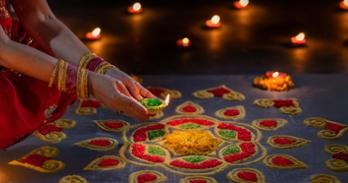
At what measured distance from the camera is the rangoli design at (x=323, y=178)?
2.60 metres

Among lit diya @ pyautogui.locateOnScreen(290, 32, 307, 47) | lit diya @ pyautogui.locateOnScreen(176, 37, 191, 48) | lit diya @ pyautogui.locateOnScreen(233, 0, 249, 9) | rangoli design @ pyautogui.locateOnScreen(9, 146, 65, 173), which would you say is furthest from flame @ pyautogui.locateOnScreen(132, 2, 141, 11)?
rangoli design @ pyautogui.locateOnScreen(9, 146, 65, 173)

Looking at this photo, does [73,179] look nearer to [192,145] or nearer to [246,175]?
[192,145]

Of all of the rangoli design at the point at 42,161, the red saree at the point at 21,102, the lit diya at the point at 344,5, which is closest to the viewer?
the red saree at the point at 21,102

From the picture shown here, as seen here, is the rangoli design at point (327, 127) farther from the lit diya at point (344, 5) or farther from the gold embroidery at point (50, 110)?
the lit diya at point (344, 5)

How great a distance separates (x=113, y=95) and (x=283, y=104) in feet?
4.77

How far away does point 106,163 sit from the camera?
108 inches

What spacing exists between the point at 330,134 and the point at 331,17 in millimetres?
2138

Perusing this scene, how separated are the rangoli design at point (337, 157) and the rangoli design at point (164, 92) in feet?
3.02

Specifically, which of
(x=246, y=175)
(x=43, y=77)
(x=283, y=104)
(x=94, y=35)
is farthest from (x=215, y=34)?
(x=43, y=77)

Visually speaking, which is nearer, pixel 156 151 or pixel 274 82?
pixel 156 151

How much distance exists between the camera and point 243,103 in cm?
337

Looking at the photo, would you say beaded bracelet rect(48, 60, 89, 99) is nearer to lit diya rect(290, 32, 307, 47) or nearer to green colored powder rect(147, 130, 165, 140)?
green colored powder rect(147, 130, 165, 140)

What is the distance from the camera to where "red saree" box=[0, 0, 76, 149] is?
→ 2275 millimetres

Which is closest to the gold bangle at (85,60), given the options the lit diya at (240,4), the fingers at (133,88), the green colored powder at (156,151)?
the fingers at (133,88)
